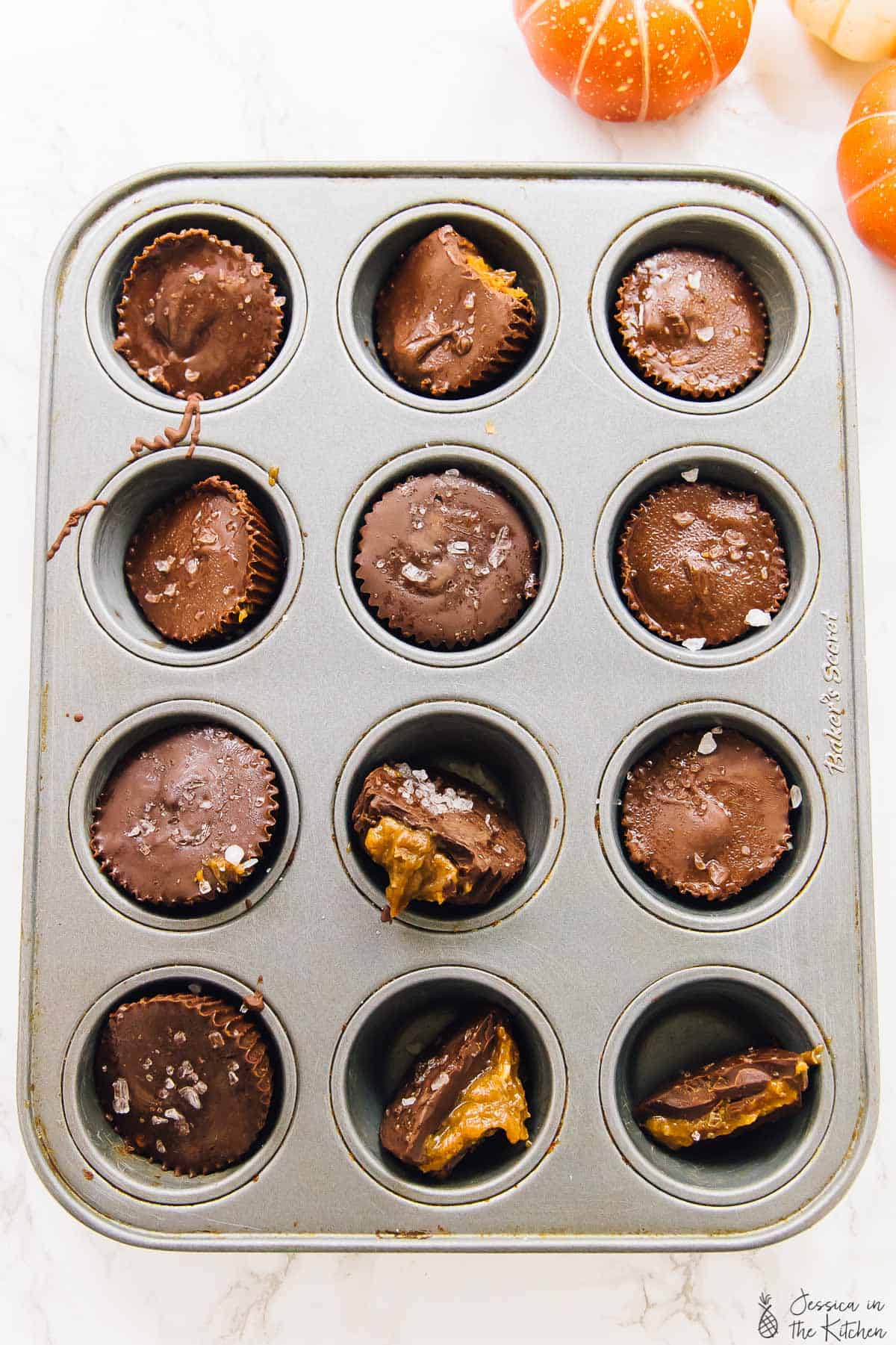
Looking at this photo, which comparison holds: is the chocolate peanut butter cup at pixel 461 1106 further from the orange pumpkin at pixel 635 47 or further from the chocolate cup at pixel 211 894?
the orange pumpkin at pixel 635 47

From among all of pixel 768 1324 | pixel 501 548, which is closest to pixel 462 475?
pixel 501 548

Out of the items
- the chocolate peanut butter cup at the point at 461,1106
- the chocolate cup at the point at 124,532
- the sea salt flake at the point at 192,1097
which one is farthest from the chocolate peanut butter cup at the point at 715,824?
the sea salt flake at the point at 192,1097

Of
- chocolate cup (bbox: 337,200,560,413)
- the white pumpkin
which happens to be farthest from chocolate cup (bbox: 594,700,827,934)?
the white pumpkin

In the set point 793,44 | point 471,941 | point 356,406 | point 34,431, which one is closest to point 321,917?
point 471,941

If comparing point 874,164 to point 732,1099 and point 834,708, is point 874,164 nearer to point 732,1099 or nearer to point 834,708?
point 834,708

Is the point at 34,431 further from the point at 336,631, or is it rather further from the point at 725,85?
the point at 725,85
